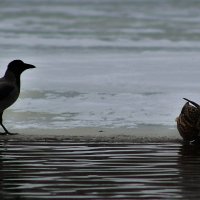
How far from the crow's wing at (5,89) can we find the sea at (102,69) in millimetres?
454

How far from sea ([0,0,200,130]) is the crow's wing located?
0.45m

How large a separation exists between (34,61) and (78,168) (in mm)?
12293

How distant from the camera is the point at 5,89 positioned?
11.9 m

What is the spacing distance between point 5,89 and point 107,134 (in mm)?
1624

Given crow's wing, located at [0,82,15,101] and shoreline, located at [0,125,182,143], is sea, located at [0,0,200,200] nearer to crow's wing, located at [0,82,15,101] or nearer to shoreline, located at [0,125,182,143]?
shoreline, located at [0,125,182,143]

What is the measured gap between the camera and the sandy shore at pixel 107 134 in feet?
34.8

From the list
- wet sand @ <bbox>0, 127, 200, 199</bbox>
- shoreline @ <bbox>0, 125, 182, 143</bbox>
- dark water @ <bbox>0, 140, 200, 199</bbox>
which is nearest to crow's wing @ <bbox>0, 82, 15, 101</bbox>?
shoreline @ <bbox>0, 125, 182, 143</bbox>

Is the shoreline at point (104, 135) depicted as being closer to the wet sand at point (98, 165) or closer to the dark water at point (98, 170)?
the wet sand at point (98, 165)

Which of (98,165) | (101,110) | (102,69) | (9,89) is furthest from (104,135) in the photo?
(102,69)

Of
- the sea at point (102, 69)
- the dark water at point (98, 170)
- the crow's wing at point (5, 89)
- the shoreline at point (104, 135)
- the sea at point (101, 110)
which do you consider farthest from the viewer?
the sea at point (102, 69)

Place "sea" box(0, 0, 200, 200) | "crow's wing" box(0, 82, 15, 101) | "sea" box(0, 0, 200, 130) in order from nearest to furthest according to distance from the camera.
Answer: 1. "sea" box(0, 0, 200, 200)
2. "crow's wing" box(0, 82, 15, 101)
3. "sea" box(0, 0, 200, 130)

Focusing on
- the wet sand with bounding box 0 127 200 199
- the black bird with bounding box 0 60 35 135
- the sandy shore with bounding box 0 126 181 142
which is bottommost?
the sandy shore with bounding box 0 126 181 142

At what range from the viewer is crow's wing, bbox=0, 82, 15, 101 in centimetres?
1179

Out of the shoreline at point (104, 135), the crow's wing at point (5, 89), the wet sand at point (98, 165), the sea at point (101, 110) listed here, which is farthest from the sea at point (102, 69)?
the wet sand at point (98, 165)
